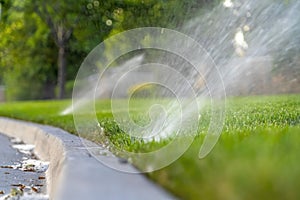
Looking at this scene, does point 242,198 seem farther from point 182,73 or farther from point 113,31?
point 113,31

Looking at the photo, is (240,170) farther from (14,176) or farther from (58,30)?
(58,30)

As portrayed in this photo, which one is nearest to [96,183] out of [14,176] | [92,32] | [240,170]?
[240,170]

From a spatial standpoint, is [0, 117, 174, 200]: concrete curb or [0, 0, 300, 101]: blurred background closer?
[0, 117, 174, 200]: concrete curb

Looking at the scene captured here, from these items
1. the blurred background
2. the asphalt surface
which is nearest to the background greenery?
the blurred background

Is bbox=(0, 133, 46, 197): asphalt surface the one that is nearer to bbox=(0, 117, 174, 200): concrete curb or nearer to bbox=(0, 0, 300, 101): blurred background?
bbox=(0, 117, 174, 200): concrete curb

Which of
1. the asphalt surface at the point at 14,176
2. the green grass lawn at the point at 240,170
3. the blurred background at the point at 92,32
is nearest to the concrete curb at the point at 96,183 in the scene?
the green grass lawn at the point at 240,170

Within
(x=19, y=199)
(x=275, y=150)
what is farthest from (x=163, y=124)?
(x=275, y=150)

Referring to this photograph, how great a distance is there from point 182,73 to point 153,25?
84 centimetres

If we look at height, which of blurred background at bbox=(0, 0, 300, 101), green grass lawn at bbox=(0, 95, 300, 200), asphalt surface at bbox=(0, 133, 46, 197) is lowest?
asphalt surface at bbox=(0, 133, 46, 197)

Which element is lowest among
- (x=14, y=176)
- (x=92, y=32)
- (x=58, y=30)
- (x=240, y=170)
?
(x=14, y=176)

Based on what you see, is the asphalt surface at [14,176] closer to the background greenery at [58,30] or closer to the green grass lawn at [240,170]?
the green grass lawn at [240,170]

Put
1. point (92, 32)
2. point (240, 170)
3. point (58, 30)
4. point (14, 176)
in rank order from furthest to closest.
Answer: point (58, 30), point (92, 32), point (14, 176), point (240, 170)

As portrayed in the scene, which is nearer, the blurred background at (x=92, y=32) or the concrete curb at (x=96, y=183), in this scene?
the concrete curb at (x=96, y=183)

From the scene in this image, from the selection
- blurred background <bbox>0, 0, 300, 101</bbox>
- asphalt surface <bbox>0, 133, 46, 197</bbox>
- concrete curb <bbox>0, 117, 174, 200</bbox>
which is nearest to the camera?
concrete curb <bbox>0, 117, 174, 200</bbox>
